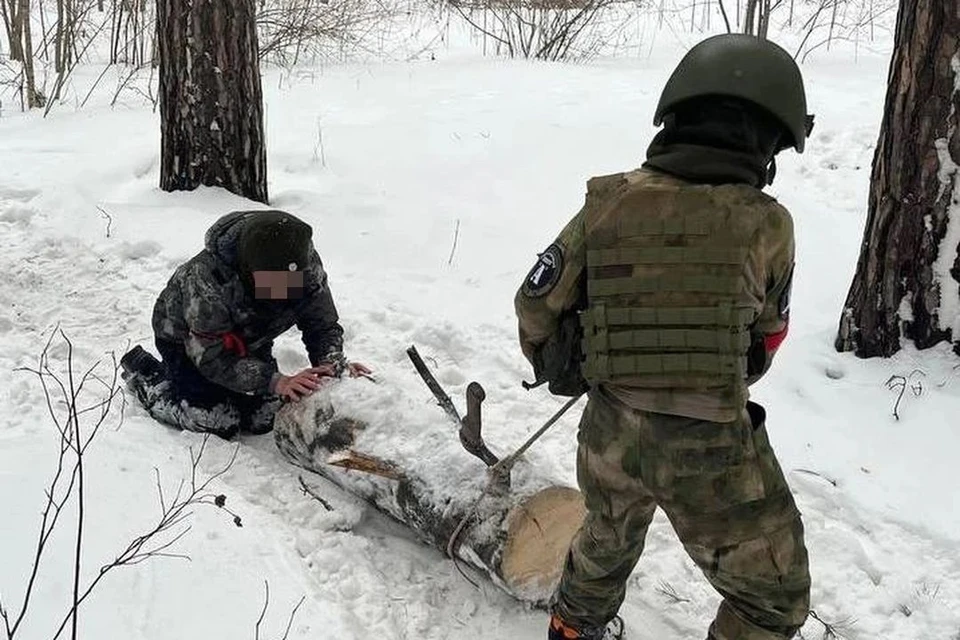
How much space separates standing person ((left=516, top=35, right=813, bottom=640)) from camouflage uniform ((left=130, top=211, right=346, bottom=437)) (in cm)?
139

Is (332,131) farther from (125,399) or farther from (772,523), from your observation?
(772,523)

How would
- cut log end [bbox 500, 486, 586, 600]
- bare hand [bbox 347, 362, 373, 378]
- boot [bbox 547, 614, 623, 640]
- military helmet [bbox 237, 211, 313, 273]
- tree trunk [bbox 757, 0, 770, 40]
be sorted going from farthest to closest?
tree trunk [bbox 757, 0, 770, 40] → bare hand [bbox 347, 362, 373, 378] → military helmet [bbox 237, 211, 313, 273] → cut log end [bbox 500, 486, 586, 600] → boot [bbox 547, 614, 623, 640]

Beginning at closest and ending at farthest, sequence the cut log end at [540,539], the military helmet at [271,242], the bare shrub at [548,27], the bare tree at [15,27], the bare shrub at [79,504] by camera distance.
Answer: the bare shrub at [79,504]
the cut log end at [540,539]
the military helmet at [271,242]
the bare tree at [15,27]
the bare shrub at [548,27]

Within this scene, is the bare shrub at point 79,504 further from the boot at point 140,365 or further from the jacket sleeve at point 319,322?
the jacket sleeve at point 319,322

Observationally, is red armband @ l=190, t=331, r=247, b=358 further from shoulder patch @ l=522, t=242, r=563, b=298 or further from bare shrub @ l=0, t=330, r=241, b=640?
shoulder patch @ l=522, t=242, r=563, b=298

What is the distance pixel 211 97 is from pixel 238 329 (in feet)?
7.26

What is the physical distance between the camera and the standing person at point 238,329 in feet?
9.65

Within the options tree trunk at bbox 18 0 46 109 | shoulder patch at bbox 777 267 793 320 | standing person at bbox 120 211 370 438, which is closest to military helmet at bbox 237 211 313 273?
standing person at bbox 120 211 370 438

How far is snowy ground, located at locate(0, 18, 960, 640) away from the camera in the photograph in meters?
2.43

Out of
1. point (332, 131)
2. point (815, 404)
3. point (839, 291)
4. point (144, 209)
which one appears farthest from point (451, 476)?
point (332, 131)

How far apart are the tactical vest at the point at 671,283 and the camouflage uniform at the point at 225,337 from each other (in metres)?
1.44

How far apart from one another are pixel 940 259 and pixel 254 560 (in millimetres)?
2596

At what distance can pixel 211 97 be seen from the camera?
16.1 ft

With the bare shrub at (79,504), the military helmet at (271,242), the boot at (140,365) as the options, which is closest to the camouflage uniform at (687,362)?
the bare shrub at (79,504)
